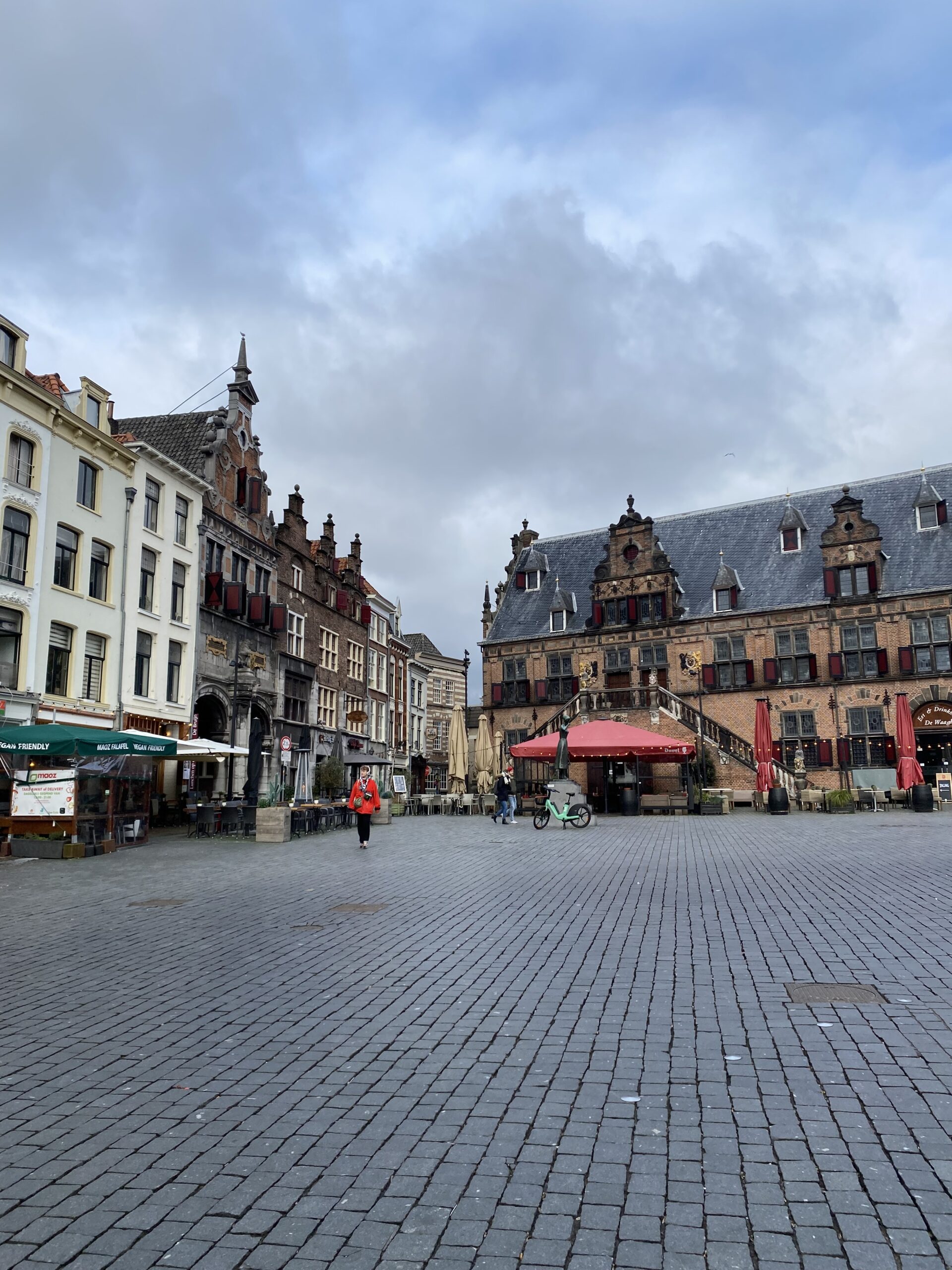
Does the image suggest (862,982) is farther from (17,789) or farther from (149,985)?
(17,789)

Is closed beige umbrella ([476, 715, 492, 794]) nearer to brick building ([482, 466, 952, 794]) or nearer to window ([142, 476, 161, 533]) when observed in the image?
brick building ([482, 466, 952, 794])

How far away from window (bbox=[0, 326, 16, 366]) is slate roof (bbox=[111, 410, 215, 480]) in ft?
28.8

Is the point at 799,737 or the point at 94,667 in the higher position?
the point at 94,667

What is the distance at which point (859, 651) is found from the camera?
4209cm

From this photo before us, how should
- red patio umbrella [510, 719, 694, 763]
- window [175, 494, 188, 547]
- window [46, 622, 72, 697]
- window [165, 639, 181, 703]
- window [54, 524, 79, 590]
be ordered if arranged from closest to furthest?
window [46, 622, 72, 697]
window [54, 524, 79, 590]
red patio umbrella [510, 719, 694, 763]
window [165, 639, 181, 703]
window [175, 494, 188, 547]

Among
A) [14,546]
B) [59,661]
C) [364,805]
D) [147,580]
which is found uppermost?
[147,580]

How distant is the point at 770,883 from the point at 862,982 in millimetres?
5653

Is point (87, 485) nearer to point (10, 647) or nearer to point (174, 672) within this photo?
point (10, 647)

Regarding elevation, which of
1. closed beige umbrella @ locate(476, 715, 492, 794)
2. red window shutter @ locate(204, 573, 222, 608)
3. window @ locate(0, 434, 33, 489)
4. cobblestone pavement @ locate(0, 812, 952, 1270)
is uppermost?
window @ locate(0, 434, 33, 489)

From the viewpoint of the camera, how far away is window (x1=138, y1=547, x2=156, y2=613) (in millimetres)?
29203

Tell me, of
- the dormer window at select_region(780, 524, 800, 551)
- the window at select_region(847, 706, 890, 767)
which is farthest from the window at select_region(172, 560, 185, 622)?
the dormer window at select_region(780, 524, 800, 551)

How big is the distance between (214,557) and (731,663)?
2509 centimetres

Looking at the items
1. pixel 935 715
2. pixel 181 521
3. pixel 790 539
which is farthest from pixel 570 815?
pixel 790 539

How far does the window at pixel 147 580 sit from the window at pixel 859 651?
2968 centimetres
